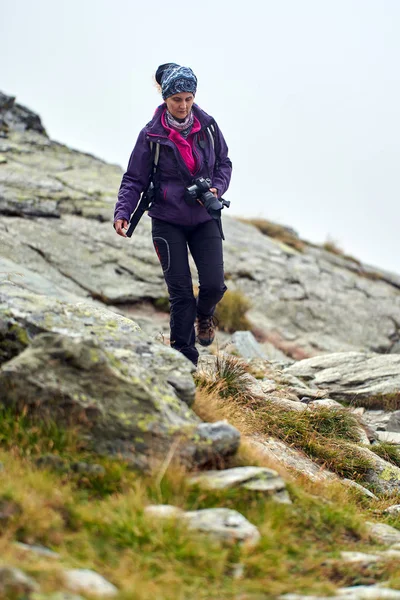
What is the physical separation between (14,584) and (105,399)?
1.61 meters

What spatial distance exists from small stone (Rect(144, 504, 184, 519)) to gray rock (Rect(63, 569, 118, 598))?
21.8 inches

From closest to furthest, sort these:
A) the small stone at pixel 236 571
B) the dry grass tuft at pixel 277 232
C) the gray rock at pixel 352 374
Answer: the small stone at pixel 236 571 < the gray rock at pixel 352 374 < the dry grass tuft at pixel 277 232

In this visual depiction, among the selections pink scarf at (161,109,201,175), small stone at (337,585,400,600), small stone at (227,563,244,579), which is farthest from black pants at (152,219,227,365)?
small stone at (337,585,400,600)

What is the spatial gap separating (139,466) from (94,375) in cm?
69

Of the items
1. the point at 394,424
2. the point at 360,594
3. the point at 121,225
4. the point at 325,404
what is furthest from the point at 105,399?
the point at 394,424

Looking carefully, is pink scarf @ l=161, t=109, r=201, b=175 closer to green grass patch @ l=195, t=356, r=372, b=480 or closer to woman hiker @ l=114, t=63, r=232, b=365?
woman hiker @ l=114, t=63, r=232, b=365

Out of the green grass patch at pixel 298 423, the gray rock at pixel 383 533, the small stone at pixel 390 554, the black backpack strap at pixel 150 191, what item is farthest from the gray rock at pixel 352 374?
the small stone at pixel 390 554

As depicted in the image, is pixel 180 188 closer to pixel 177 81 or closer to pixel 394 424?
pixel 177 81

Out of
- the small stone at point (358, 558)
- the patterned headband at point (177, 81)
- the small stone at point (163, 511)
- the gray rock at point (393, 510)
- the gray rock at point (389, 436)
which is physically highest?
the patterned headband at point (177, 81)

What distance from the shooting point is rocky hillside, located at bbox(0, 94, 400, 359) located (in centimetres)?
1444

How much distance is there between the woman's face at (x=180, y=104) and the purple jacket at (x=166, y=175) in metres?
0.20

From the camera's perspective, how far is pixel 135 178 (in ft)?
22.0

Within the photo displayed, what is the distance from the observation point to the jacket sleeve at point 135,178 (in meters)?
6.61

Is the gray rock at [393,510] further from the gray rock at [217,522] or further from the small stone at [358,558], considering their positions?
the gray rock at [217,522]
